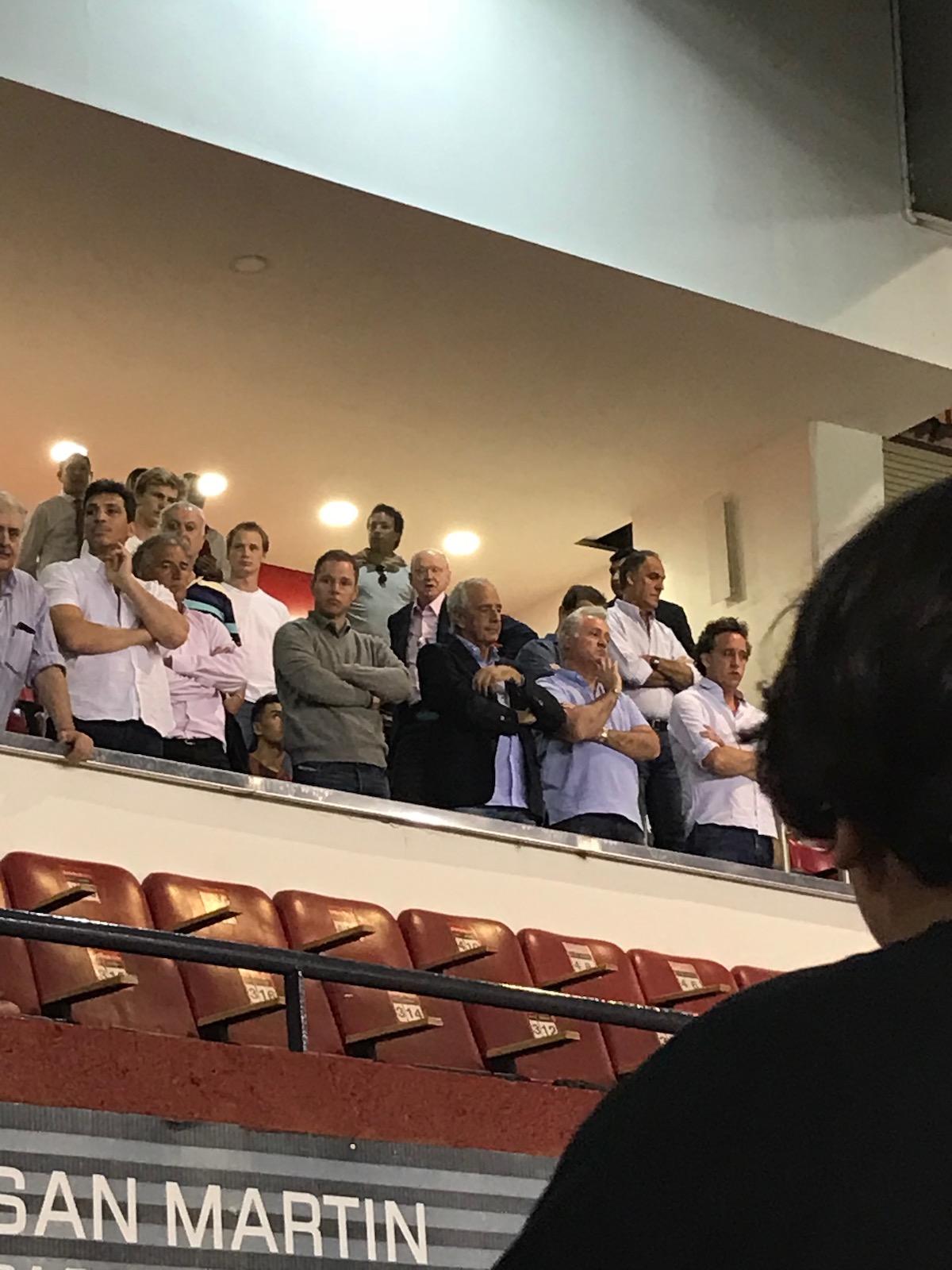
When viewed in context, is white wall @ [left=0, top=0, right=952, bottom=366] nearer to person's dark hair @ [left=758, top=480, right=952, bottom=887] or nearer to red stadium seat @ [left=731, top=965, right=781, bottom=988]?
red stadium seat @ [left=731, top=965, right=781, bottom=988]

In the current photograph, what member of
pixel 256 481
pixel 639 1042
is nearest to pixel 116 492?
pixel 639 1042

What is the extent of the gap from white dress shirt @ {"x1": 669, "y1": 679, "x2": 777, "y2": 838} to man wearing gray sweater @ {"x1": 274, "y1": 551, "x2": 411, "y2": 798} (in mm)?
1110

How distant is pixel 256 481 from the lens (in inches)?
357

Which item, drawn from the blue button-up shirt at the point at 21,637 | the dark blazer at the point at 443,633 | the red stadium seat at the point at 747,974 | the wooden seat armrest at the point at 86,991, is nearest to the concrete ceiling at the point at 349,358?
the dark blazer at the point at 443,633

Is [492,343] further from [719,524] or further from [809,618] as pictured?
[809,618]

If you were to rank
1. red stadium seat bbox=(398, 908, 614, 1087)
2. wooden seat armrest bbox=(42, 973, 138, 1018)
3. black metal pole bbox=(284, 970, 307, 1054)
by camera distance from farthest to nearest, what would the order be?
red stadium seat bbox=(398, 908, 614, 1087) → wooden seat armrest bbox=(42, 973, 138, 1018) → black metal pole bbox=(284, 970, 307, 1054)

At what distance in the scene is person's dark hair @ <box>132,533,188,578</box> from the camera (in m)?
5.40

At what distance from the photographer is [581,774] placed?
5930mm

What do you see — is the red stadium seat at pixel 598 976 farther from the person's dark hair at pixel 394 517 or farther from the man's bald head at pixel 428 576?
the person's dark hair at pixel 394 517

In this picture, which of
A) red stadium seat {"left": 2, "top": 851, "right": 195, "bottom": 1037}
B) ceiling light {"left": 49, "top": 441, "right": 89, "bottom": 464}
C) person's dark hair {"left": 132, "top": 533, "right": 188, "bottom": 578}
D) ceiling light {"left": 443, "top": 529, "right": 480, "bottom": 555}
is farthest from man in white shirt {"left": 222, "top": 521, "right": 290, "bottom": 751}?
ceiling light {"left": 443, "top": 529, "right": 480, "bottom": 555}

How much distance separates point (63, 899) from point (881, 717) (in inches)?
142

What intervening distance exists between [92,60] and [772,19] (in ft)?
10.3

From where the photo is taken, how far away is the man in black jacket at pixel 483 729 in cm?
566

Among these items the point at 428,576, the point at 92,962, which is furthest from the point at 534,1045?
the point at 428,576
